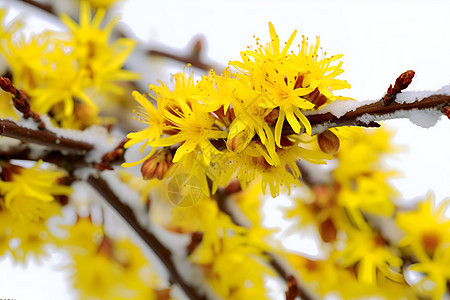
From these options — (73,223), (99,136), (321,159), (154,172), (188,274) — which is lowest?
(73,223)

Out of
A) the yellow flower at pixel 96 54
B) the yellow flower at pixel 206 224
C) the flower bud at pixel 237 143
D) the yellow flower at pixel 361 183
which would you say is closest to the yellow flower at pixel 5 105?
the yellow flower at pixel 96 54

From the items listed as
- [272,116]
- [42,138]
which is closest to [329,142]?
[272,116]

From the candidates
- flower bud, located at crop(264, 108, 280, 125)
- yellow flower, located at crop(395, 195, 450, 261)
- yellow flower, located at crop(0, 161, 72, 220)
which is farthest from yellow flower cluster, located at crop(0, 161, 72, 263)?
yellow flower, located at crop(395, 195, 450, 261)

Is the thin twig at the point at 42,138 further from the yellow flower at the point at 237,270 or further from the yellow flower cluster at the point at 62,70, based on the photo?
the yellow flower at the point at 237,270

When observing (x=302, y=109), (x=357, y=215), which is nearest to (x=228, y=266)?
(x=357, y=215)

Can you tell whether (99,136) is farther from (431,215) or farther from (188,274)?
(431,215)

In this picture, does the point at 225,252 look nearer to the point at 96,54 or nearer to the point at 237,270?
the point at 237,270
